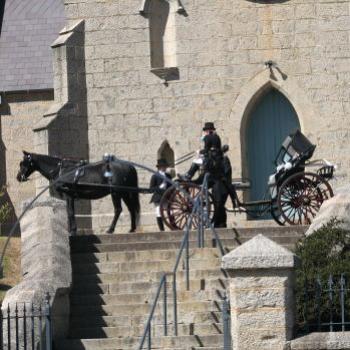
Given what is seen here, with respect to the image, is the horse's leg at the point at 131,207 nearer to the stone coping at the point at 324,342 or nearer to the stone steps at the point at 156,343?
the stone steps at the point at 156,343

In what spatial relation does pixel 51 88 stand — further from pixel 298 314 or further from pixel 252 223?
pixel 298 314

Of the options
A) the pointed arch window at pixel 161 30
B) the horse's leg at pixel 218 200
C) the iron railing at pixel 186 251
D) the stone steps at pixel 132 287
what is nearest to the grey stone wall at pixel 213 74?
the pointed arch window at pixel 161 30

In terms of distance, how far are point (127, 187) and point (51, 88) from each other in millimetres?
17026

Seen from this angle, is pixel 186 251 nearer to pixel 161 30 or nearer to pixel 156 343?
pixel 156 343

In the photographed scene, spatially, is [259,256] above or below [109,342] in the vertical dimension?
above

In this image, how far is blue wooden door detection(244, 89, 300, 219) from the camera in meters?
33.3

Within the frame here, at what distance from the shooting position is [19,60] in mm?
46375

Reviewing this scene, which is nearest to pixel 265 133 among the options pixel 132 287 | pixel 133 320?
pixel 132 287

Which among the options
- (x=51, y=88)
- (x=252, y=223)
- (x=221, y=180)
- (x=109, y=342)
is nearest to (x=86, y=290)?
(x=109, y=342)

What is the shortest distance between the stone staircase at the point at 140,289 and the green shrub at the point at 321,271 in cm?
146

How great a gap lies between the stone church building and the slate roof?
38.3ft

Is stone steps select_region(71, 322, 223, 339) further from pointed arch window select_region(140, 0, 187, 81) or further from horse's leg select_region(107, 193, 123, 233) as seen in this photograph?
pointed arch window select_region(140, 0, 187, 81)

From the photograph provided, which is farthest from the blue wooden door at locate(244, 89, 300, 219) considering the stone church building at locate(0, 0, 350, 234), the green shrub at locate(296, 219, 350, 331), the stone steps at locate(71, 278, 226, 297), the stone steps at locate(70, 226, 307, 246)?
the green shrub at locate(296, 219, 350, 331)

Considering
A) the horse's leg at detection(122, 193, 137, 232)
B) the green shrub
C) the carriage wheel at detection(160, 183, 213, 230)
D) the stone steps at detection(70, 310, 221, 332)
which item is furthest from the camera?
the horse's leg at detection(122, 193, 137, 232)
